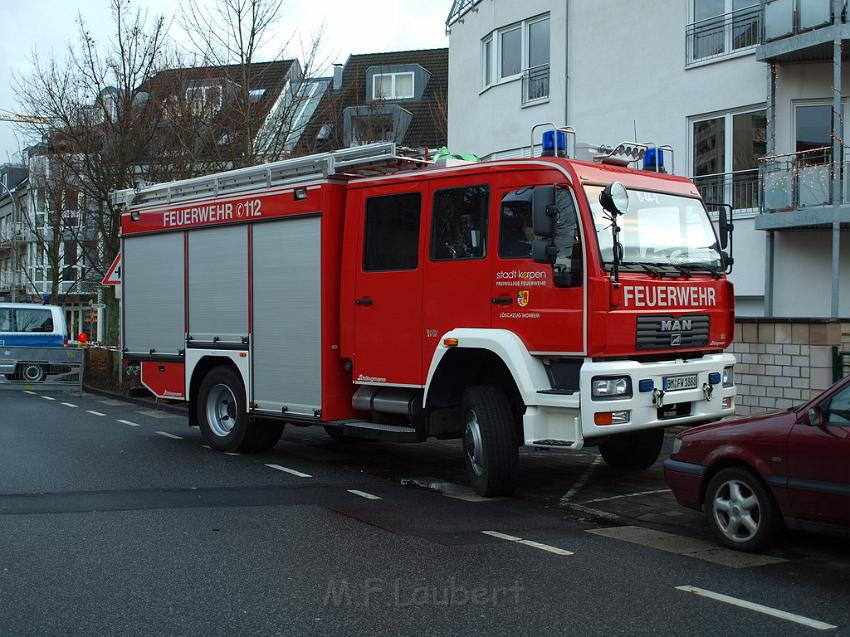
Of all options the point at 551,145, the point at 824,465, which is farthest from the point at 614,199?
the point at 824,465

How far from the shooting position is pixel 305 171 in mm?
10297

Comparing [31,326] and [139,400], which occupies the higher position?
[31,326]

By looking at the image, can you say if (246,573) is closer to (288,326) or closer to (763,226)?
(288,326)

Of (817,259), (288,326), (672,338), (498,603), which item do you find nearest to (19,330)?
(288,326)

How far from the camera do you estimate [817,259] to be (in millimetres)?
17438

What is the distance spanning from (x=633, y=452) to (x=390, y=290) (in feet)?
10.2

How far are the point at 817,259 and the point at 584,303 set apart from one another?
1134 cm

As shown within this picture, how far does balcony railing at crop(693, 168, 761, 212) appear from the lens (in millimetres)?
18016

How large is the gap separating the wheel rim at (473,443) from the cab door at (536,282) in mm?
902

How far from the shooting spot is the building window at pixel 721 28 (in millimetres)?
18188

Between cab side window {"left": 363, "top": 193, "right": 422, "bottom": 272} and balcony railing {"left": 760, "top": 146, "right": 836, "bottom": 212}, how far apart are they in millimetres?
10170

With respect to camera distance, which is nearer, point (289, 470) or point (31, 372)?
point (289, 470)

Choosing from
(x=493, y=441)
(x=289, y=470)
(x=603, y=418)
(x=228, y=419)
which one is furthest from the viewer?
(x=228, y=419)

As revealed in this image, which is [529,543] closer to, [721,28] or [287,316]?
[287,316]
